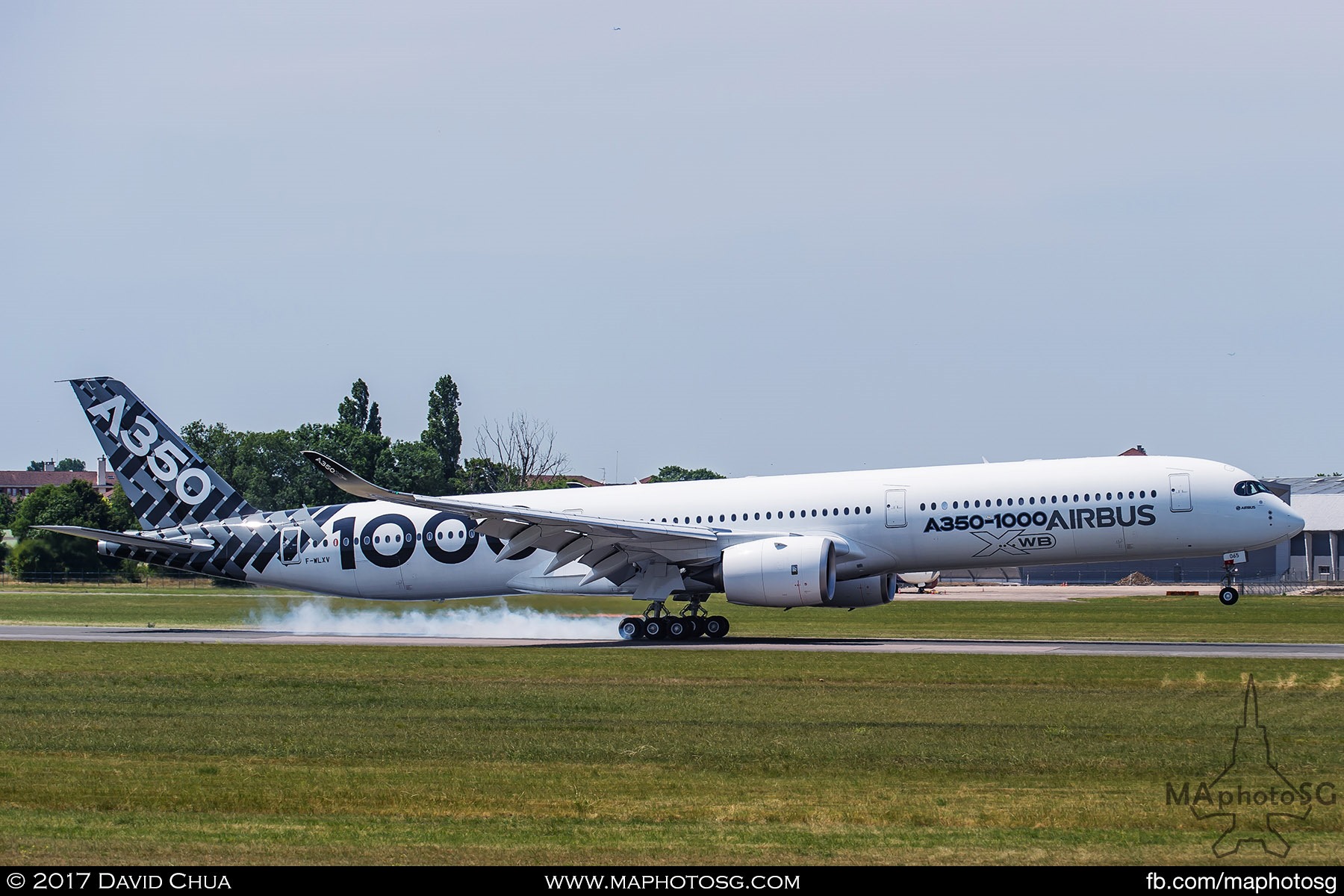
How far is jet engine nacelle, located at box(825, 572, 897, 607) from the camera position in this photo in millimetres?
37656

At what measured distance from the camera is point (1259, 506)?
34938 mm

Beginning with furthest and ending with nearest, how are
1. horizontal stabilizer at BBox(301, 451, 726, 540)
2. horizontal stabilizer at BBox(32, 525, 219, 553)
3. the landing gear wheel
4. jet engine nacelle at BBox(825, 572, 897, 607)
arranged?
horizontal stabilizer at BBox(32, 525, 219, 553), jet engine nacelle at BBox(825, 572, 897, 607), the landing gear wheel, horizontal stabilizer at BBox(301, 451, 726, 540)

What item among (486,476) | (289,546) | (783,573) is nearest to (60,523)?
(486,476)

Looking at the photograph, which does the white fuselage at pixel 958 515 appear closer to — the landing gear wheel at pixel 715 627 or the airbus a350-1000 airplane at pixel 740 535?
the airbus a350-1000 airplane at pixel 740 535

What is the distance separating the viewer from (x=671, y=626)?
36.6 metres

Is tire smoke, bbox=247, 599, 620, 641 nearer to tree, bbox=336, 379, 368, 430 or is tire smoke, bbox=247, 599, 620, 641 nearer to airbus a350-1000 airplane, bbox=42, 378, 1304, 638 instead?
airbus a350-1000 airplane, bbox=42, 378, 1304, 638

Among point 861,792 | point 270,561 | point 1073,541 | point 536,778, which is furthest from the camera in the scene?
point 270,561

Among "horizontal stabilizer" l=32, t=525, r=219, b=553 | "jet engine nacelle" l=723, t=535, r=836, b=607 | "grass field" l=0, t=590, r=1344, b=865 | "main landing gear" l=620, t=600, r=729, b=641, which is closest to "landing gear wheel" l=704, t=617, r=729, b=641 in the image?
"main landing gear" l=620, t=600, r=729, b=641

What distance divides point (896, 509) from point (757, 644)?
4795mm

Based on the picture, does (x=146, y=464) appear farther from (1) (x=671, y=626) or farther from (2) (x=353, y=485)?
(1) (x=671, y=626)

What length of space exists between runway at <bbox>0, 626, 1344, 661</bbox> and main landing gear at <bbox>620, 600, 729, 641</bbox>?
0.83ft
